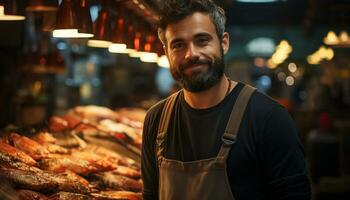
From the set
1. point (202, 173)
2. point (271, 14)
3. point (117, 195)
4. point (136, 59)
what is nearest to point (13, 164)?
point (117, 195)

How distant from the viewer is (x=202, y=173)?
10.0 ft

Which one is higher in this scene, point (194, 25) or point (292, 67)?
point (194, 25)

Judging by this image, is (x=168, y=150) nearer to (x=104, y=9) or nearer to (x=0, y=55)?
(x=104, y=9)

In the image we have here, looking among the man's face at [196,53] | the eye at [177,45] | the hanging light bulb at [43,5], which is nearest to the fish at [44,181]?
the man's face at [196,53]

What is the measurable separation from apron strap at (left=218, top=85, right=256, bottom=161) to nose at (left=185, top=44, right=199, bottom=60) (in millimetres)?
347

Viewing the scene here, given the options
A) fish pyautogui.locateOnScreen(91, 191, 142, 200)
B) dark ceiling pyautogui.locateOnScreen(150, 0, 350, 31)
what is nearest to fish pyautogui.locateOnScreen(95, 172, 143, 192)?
fish pyautogui.locateOnScreen(91, 191, 142, 200)

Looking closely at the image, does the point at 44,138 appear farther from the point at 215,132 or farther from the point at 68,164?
the point at 215,132

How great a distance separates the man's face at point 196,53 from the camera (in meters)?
3.03

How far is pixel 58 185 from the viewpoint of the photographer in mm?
3506

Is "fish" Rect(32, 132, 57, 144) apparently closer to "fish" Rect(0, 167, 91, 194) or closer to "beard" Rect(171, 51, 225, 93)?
"fish" Rect(0, 167, 91, 194)

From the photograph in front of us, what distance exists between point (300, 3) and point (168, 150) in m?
15.6

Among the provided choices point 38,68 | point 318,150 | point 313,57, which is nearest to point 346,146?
point 318,150

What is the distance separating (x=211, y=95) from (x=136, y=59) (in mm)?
14889

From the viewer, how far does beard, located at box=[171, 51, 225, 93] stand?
9.92ft
